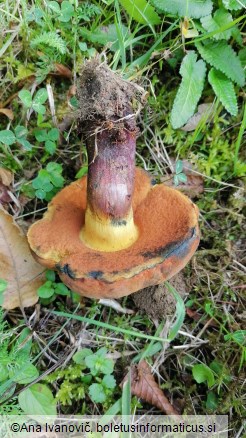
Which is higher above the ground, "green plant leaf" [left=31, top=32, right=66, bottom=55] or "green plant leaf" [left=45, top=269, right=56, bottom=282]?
"green plant leaf" [left=31, top=32, right=66, bottom=55]

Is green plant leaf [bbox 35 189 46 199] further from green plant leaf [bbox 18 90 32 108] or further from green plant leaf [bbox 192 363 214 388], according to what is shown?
green plant leaf [bbox 192 363 214 388]

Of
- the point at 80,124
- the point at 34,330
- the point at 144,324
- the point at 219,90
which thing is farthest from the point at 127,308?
the point at 219,90

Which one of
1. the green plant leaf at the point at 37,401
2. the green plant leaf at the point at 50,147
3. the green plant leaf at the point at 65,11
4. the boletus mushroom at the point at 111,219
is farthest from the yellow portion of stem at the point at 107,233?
the green plant leaf at the point at 65,11

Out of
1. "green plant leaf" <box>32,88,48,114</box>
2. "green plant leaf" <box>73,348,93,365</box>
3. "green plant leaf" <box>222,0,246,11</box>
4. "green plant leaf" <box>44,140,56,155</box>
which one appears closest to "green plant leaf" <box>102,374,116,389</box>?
"green plant leaf" <box>73,348,93,365</box>

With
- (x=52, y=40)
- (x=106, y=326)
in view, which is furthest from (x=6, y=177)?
(x=106, y=326)

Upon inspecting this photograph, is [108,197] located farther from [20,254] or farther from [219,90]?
[219,90]

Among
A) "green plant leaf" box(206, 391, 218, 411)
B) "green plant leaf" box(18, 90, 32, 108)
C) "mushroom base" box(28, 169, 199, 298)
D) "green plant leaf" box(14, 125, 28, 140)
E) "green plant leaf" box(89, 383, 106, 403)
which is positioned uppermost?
"green plant leaf" box(18, 90, 32, 108)

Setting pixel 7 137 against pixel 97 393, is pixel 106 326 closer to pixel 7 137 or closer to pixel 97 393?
pixel 97 393
